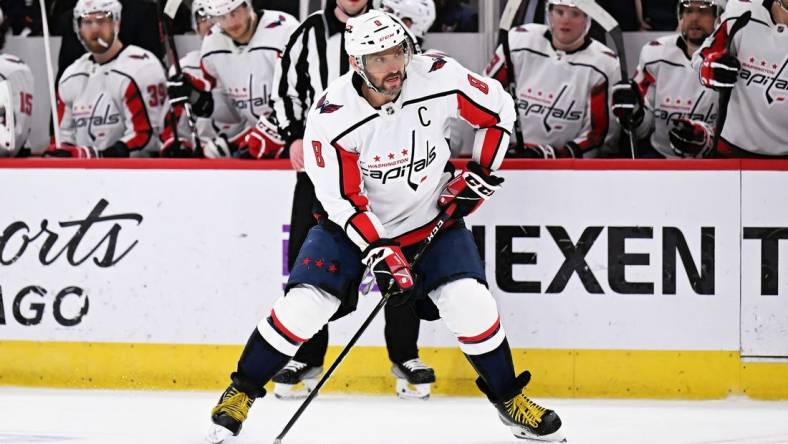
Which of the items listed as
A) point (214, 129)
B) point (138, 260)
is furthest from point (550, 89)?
point (138, 260)

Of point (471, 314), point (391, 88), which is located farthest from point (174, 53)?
point (471, 314)

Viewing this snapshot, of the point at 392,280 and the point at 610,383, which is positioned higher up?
the point at 392,280

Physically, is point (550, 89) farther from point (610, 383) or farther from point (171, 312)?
point (171, 312)

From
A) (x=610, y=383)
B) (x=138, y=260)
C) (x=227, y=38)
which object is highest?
(x=227, y=38)

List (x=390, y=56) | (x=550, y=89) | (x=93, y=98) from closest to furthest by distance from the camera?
(x=390, y=56) < (x=550, y=89) < (x=93, y=98)

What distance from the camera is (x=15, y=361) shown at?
4.27 m

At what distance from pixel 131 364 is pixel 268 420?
2.27 feet

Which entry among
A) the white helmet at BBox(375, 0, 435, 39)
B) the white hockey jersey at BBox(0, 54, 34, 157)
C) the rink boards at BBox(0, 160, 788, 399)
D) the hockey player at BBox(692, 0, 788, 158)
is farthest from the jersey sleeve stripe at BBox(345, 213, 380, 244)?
the white hockey jersey at BBox(0, 54, 34, 157)

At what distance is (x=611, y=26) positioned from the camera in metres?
4.38

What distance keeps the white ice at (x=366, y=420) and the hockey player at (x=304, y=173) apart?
76 millimetres

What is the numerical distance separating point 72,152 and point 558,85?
1.82 metres

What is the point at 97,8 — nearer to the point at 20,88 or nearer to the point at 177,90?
the point at 20,88

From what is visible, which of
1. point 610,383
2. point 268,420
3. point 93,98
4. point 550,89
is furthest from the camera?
point 93,98

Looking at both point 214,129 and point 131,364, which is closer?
point 131,364
